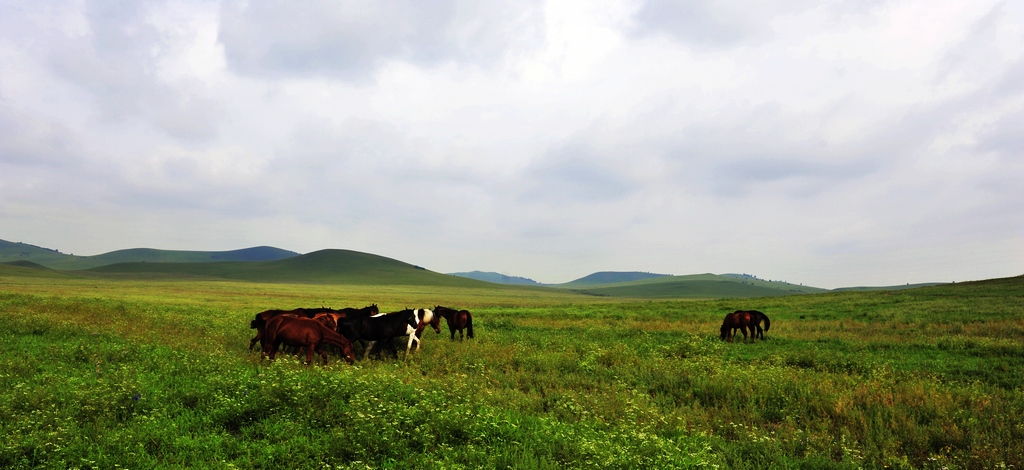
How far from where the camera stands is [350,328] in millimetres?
14852

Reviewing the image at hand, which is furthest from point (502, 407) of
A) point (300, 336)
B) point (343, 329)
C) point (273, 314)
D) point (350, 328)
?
point (273, 314)

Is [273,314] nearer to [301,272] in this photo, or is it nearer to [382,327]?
[382,327]

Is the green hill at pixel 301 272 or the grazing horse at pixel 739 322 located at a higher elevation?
Result: the green hill at pixel 301 272

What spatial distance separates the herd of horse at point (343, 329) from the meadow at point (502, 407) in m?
0.77

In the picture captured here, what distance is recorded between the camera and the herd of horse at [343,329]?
12.7m

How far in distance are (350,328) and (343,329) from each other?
25cm

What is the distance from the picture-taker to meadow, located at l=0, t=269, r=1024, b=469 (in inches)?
252

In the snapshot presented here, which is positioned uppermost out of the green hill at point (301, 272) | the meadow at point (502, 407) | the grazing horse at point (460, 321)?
the green hill at point (301, 272)

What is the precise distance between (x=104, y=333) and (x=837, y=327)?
102 feet

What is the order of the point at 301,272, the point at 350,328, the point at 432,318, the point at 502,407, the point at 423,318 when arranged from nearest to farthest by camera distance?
the point at 502,407 → the point at 350,328 → the point at 423,318 → the point at 432,318 → the point at 301,272

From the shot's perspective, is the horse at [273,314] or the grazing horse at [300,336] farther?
the horse at [273,314]

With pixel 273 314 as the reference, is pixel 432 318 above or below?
below

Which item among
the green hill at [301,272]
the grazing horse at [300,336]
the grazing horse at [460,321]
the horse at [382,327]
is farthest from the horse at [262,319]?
the green hill at [301,272]

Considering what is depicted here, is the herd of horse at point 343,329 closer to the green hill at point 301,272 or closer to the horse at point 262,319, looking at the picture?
the horse at point 262,319
